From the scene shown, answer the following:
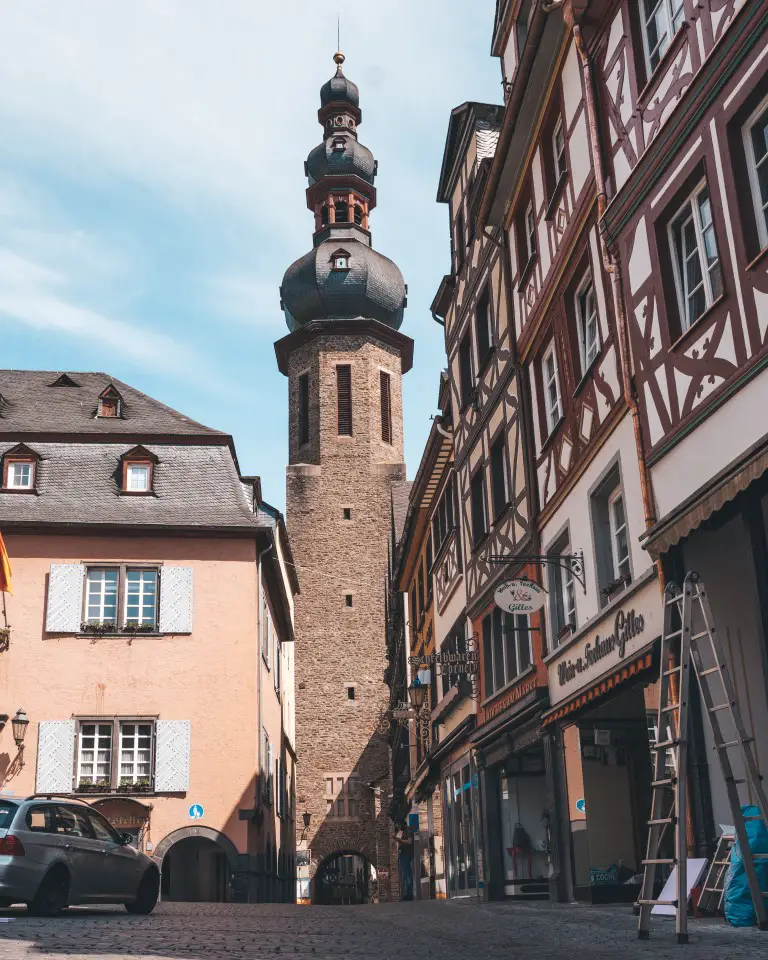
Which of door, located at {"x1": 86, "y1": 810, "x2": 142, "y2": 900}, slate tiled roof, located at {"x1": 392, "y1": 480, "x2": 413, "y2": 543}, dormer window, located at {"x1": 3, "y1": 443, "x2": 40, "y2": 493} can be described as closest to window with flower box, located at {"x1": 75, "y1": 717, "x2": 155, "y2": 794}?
dormer window, located at {"x1": 3, "y1": 443, "x2": 40, "y2": 493}

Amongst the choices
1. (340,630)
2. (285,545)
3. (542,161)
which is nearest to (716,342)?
(542,161)

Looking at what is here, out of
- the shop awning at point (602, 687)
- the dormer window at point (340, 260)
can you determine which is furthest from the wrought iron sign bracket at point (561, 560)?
the dormer window at point (340, 260)

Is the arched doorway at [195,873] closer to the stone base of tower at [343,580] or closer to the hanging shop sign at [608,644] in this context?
the hanging shop sign at [608,644]

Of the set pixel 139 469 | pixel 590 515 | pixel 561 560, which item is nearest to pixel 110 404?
pixel 139 469

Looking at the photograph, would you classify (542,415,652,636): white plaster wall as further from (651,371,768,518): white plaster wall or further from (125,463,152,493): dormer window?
(125,463,152,493): dormer window

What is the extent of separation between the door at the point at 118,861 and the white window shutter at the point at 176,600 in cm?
1079

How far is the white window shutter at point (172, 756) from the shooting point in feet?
75.5

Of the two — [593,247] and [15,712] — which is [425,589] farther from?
[593,247]

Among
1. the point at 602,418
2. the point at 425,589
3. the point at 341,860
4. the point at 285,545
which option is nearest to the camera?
the point at 602,418

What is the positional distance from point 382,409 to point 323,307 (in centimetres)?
549

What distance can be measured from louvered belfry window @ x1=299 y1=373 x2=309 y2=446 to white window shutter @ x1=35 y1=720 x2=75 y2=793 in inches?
1132

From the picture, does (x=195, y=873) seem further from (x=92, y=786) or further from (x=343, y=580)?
(x=343, y=580)

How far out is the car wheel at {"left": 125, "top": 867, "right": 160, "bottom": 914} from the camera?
13.6m

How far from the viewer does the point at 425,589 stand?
27984mm
